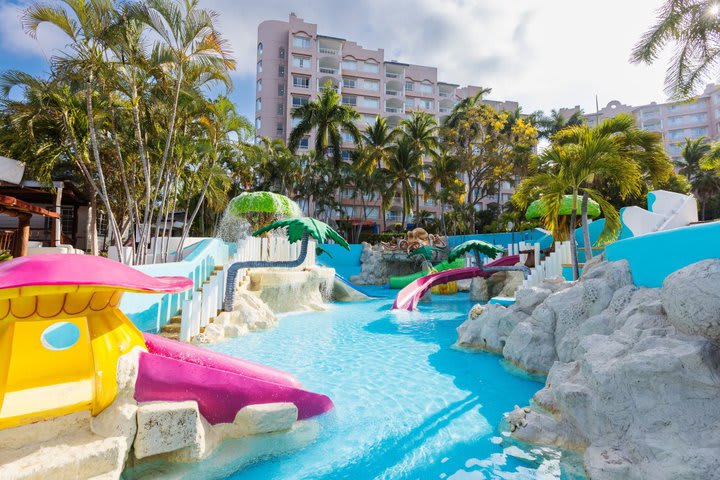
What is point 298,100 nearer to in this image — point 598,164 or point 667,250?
point 598,164

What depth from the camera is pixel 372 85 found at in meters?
41.6

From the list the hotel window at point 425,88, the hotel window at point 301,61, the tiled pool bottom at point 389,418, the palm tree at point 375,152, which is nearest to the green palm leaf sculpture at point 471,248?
the tiled pool bottom at point 389,418

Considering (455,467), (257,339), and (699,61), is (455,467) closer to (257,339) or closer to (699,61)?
(257,339)

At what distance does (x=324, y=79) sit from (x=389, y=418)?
39.4 meters

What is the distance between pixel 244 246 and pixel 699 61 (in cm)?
1403

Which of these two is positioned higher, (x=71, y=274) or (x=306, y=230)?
(x=306, y=230)

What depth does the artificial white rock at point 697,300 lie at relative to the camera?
126 inches

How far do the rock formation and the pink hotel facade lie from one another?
33272mm

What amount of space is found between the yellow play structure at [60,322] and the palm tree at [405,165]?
25425 mm

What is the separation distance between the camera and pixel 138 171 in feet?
47.2

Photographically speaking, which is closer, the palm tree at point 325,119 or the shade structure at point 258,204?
the shade structure at point 258,204

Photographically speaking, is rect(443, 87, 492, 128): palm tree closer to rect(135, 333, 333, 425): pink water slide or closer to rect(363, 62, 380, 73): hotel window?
rect(363, 62, 380, 73): hotel window

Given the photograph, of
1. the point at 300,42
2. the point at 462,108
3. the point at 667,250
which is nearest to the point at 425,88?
the point at 300,42

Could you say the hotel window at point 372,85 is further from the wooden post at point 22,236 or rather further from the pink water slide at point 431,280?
the wooden post at point 22,236
